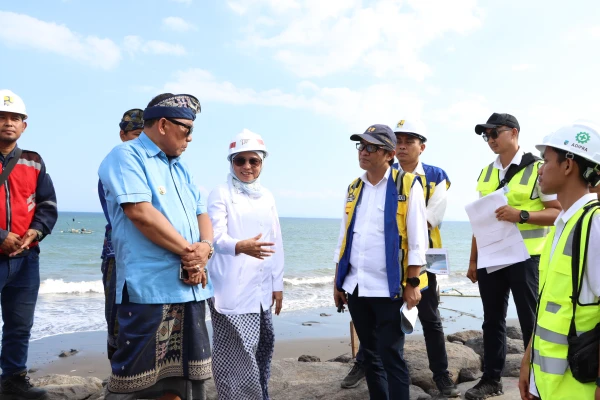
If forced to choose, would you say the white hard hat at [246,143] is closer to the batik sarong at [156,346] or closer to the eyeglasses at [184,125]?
the eyeglasses at [184,125]

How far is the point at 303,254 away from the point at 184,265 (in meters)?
30.4

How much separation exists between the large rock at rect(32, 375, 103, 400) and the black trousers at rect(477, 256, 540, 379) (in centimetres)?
371

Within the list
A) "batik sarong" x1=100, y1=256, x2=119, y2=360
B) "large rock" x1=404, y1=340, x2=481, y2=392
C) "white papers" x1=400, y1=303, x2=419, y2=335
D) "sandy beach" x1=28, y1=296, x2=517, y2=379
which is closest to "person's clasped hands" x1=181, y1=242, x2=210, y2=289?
"batik sarong" x1=100, y1=256, x2=119, y2=360

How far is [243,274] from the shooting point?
354cm

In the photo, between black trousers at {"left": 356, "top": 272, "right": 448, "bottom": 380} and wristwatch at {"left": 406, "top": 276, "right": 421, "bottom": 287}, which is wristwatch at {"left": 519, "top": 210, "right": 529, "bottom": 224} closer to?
black trousers at {"left": 356, "top": 272, "right": 448, "bottom": 380}

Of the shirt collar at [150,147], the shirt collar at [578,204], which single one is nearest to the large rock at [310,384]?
the shirt collar at [578,204]

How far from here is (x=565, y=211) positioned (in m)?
2.25

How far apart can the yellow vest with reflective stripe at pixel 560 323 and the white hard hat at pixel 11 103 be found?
388 centimetres

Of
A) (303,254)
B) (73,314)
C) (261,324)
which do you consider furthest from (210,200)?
(303,254)

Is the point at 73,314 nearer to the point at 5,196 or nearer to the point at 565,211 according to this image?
the point at 5,196

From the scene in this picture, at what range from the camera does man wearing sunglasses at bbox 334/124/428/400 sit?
3348mm

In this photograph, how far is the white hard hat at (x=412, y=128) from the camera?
4.41 m

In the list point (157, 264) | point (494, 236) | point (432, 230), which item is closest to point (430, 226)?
point (432, 230)

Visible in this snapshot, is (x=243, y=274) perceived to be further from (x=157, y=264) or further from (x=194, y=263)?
(x=157, y=264)
